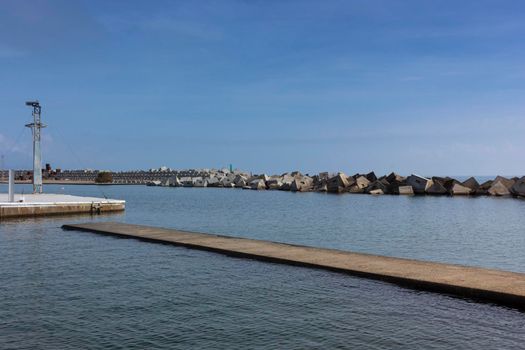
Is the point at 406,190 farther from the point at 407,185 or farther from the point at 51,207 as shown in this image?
the point at 51,207

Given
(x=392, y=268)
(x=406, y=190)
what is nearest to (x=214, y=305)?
(x=392, y=268)

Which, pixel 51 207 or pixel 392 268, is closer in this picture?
pixel 392 268

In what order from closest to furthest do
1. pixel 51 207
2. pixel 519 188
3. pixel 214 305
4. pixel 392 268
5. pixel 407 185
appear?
pixel 214 305 → pixel 392 268 → pixel 51 207 → pixel 519 188 → pixel 407 185

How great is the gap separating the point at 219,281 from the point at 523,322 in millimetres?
7714

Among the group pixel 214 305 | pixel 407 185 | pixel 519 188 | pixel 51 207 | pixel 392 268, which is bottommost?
pixel 214 305

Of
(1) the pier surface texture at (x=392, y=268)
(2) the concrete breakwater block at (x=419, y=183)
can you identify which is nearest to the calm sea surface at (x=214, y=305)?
(1) the pier surface texture at (x=392, y=268)

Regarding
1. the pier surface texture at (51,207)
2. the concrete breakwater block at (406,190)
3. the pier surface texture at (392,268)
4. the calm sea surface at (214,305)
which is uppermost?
the concrete breakwater block at (406,190)

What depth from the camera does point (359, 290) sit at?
13.6m

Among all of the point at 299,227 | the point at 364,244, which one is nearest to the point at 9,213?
the point at 299,227

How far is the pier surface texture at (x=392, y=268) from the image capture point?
12.7 metres

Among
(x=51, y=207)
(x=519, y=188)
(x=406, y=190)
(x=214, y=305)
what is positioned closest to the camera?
(x=214, y=305)

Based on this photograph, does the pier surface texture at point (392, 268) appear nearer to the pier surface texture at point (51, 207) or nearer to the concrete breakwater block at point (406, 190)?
the pier surface texture at point (51, 207)

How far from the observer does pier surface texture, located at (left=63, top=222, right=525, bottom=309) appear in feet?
41.7

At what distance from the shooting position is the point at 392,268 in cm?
1566
